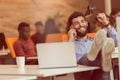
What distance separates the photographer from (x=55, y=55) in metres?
2.25

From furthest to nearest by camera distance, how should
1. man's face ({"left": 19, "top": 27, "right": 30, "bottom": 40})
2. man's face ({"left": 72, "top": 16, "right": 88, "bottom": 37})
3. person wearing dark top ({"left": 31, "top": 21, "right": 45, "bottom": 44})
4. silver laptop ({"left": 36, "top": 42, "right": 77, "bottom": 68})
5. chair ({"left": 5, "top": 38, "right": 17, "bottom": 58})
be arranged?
person wearing dark top ({"left": 31, "top": 21, "right": 45, "bottom": 44}) < man's face ({"left": 19, "top": 27, "right": 30, "bottom": 40}) < chair ({"left": 5, "top": 38, "right": 17, "bottom": 58}) < man's face ({"left": 72, "top": 16, "right": 88, "bottom": 37}) < silver laptop ({"left": 36, "top": 42, "right": 77, "bottom": 68})

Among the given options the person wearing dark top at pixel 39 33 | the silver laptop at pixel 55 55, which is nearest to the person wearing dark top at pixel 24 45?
the person wearing dark top at pixel 39 33

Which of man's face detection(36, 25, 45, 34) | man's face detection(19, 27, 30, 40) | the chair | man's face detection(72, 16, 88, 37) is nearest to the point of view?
man's face detection(72, 16, 88, 37)

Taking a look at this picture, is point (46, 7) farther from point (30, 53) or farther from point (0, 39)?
point (30, 53)

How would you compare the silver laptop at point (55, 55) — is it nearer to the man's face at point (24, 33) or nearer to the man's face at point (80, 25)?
the man's face at point (80, 25)

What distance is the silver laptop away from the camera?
225 cm

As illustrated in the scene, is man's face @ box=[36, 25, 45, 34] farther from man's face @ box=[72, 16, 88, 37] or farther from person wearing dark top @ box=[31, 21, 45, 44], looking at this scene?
man's face @ box=[72, 16, 88, 37]

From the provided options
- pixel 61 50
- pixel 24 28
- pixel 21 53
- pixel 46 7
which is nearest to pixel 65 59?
pixel 61 50

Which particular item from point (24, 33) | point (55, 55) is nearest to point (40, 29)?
point (24, 33)

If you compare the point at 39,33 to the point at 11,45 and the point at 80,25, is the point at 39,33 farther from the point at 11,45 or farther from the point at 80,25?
the point at 80,25

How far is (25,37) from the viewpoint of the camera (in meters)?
5.29

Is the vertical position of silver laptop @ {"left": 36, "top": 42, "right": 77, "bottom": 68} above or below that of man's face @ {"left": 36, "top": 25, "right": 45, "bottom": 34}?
below

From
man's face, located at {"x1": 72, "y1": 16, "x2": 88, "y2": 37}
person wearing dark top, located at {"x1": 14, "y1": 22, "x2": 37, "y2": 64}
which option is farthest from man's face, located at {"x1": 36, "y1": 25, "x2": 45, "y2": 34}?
man's face, located at {"x1": 72, "y1": 16, "x2": 88, "y2": 37}

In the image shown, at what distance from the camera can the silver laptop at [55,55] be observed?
7.39ft
